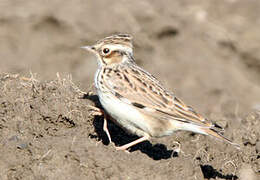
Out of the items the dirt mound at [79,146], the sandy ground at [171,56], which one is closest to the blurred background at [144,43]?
the sandy ground at [171,56]

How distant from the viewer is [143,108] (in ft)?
25.5

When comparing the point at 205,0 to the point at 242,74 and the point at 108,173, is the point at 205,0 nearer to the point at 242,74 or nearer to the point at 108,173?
the point at 242,74

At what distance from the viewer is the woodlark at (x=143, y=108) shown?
7.61m

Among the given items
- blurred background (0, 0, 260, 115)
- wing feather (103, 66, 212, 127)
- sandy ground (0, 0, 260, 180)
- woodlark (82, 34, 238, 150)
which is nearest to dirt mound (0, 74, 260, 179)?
sandy ground (0, 0, 260, 180)

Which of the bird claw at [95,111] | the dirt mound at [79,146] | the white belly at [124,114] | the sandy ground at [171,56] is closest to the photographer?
the dirt mound at [79,146]

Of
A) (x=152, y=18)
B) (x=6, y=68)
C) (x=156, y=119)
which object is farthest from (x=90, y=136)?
(x=152, y=18)

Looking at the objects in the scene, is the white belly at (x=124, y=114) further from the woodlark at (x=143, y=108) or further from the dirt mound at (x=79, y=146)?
the dirt mound at (x=79, y=146)

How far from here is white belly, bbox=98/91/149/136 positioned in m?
7.55

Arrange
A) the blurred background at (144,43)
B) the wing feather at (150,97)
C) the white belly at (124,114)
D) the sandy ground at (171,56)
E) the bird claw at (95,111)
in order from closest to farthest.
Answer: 1. the white belly at (124,114)
2. the wing feather at (150,97)
3. the bird claw at (95,111)
4. the sandy ground at (171,56)
5. the blurred background at (144,43)

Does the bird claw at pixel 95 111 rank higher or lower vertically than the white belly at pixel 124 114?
higher

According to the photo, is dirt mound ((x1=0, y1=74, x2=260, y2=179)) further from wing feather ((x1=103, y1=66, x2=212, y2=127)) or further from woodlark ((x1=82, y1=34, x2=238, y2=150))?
wing feather ((x1=103, y1=66, x2=212, y2=127))

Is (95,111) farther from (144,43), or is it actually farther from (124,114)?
(144,43)

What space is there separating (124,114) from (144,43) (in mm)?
7850

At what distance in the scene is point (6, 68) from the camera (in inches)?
551
